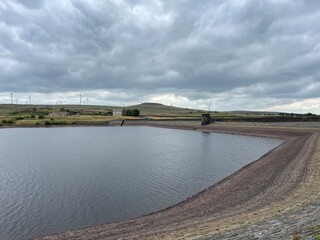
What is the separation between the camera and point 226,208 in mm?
18125

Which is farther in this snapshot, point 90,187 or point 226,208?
point 90,187

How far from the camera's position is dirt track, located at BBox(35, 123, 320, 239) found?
1355cm

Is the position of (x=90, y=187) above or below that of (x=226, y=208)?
below

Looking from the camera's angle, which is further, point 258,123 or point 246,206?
point 258,123

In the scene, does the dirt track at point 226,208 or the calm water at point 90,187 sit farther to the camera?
the calm water at point 90,187

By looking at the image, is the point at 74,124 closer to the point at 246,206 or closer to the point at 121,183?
the point at 121,183

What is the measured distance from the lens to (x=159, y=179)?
29.7 meters

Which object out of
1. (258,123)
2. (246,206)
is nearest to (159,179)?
(246,206)

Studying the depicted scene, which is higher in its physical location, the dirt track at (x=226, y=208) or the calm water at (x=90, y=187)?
the dirt track at (x=226, y=208)

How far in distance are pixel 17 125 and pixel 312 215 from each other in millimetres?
142205

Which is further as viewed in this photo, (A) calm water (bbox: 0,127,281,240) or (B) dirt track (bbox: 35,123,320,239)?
(A) calm water (bbox: 0,127,281,240)

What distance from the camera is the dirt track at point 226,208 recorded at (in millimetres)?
13549

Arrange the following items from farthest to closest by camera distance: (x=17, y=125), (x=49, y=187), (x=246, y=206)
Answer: (x=17, y=125) < (x=49, y=187) < (x=246, y=206)

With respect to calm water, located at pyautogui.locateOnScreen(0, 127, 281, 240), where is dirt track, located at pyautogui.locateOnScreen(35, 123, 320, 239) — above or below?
above
